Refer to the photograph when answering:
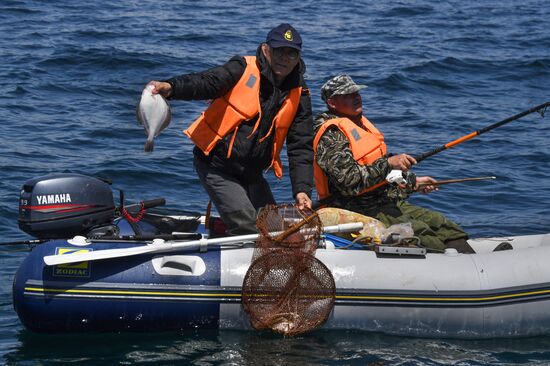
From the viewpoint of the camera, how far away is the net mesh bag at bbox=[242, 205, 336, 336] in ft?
19.5

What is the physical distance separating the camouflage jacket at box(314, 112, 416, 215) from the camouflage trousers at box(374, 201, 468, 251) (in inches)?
2.9

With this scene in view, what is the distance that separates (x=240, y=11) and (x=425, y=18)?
9.77 feet

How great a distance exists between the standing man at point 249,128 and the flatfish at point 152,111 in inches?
11.3

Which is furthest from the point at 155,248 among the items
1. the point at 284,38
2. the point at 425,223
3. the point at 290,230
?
the point at 425,223

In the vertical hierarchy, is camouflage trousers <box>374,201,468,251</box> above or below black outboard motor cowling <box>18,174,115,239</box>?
below

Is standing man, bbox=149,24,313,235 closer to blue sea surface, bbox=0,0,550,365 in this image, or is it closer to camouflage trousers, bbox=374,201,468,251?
camouflage trousers, bbox=374,201,468,251

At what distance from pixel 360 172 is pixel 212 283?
109 cm

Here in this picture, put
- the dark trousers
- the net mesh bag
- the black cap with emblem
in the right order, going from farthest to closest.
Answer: the dark trousers, the net mesh bag, the black cap with emblem

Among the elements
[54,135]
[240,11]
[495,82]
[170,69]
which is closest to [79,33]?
[170,69]

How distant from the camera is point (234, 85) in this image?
6.02 metres

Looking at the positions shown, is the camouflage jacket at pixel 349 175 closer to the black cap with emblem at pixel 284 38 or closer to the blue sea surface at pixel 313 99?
the black cap with emblem at pixel 284 38

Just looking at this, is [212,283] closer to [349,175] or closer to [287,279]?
[287,279]

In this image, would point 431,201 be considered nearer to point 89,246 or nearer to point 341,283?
point 341,283

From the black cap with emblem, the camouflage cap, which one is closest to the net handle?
the camouflage cap
